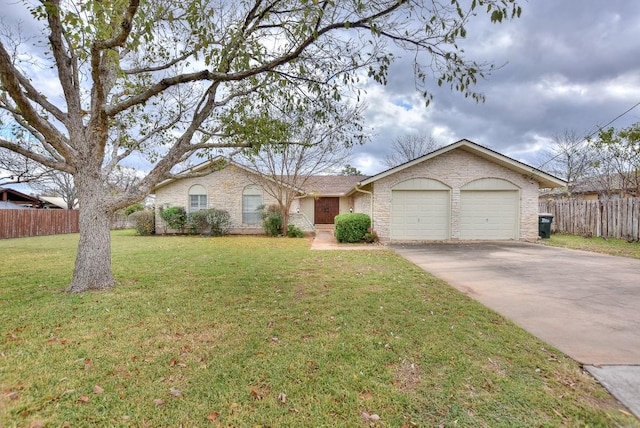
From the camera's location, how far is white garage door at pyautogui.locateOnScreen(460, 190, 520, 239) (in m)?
13.8

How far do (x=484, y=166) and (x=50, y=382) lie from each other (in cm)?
1510

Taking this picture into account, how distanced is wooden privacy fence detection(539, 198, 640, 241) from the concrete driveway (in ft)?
15.0

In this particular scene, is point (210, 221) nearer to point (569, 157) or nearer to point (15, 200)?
point (15, 200)

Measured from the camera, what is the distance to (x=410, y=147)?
110 ft

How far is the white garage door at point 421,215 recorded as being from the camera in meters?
13.8

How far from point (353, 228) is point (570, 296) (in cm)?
846

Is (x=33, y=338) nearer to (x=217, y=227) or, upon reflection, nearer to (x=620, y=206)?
(x=217, y=227)

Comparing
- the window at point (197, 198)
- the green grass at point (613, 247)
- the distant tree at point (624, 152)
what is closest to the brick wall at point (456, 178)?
the green grass at point (613, 247)

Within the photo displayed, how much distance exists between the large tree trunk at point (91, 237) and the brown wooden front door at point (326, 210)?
1912 centimetres

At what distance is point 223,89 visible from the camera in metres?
7.83

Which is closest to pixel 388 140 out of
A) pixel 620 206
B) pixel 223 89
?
pixel 620 206

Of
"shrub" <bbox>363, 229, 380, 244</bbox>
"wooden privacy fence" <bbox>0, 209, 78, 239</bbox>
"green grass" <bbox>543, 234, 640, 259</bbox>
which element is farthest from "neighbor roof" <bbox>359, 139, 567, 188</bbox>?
"wooden privacy fence" <bbox>0, 209, 78, 239</bbox>

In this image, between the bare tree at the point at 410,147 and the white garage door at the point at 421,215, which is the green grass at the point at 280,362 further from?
the bare tree at the point at 410,147

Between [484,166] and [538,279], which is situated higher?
[484,166]
